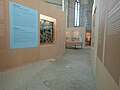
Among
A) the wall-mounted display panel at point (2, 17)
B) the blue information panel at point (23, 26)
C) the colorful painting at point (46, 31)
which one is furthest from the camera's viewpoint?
the colorful painting at point (46, 31)

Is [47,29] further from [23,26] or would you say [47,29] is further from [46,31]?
[23,26]

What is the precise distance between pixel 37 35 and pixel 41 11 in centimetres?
126

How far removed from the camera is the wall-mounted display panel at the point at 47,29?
7.03 m

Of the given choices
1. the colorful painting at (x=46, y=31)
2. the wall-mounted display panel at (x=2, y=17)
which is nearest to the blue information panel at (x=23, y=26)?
the wall-mounted display panel at (x=2, y=17)

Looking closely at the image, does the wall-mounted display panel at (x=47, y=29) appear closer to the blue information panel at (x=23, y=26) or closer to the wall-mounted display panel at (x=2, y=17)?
the blue information panel at (x=23, y=26)

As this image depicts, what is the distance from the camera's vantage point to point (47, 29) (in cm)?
766

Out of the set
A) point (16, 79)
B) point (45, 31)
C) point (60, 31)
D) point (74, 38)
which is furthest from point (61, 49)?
point (74, 38)

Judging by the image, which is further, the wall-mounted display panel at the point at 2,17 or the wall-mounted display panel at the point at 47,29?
the wall-mounted display panel at the point at 47,29

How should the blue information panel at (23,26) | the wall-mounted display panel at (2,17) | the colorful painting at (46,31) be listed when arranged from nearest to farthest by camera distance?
the wall-mounted display panel at (2,17)
the blue information panel at (23,26)
the colorful painting at (46,31)

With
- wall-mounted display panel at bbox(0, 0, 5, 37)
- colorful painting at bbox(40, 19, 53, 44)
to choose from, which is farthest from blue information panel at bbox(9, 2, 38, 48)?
colorful painting at bbox(40, 19, 53, 44)

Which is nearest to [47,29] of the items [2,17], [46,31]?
[46,31]

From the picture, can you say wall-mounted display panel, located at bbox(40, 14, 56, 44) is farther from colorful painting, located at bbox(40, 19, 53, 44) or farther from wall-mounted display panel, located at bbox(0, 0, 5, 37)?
wall-mounted display panel, located at bbox(0, 0, 5, 37)

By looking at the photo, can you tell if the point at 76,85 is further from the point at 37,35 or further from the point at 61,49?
the point at 61,49

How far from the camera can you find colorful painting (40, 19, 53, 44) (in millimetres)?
7030
